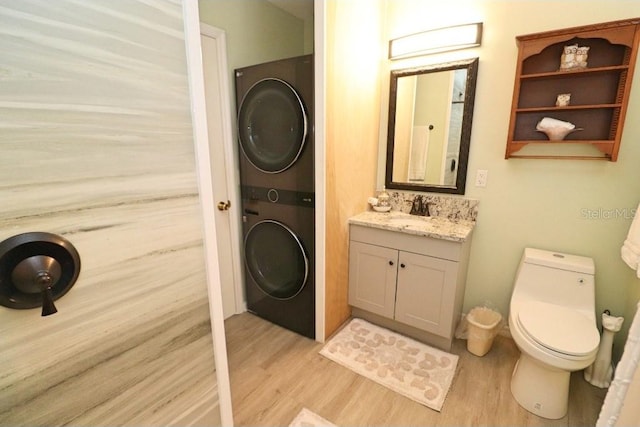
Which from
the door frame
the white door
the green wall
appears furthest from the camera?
the white door

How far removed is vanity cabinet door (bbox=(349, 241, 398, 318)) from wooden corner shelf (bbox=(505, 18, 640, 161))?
108cm

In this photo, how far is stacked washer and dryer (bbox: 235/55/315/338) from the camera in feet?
6.21

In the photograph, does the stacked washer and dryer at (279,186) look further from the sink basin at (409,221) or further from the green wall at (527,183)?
the green wall at (527,183)

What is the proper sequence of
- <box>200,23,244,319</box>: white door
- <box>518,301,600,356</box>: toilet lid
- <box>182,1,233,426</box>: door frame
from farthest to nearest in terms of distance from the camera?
<box>200,23,244,319</box>: white door, <box>518,301,600,356</box>: toilet lid, <box>182,1,233,426</box>: door frame

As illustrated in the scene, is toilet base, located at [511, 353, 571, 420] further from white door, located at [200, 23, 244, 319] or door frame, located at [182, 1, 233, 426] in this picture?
white door, located at [200, 23, 244, 319]

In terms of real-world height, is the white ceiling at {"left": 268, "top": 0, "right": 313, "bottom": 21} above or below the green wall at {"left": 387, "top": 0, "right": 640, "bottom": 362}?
above

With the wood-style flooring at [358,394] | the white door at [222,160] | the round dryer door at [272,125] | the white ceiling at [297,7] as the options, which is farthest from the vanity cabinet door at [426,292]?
the white ceiling at [297,7]

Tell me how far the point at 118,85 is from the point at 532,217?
2.38m

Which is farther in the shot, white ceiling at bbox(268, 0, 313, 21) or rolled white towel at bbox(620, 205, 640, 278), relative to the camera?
white ceiling at bbox(268, 0, 313, 21)

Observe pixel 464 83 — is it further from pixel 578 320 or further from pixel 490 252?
pixel 578 320

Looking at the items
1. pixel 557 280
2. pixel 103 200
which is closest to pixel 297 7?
pixel 103 200

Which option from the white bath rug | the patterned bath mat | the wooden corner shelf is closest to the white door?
the patterned bath mat

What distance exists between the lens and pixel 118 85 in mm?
743

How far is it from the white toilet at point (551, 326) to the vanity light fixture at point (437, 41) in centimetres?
151
